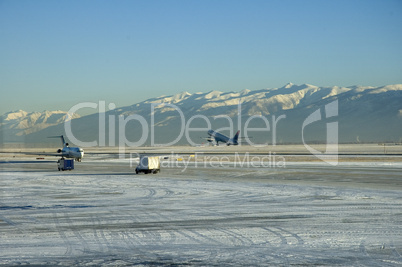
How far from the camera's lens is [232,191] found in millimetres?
32938

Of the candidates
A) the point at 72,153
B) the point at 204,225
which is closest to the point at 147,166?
the point at 204,225

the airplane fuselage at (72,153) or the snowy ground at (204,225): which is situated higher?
the airplane fuselage at (72,153)

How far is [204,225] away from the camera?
2014cm

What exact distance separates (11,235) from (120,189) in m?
16.8

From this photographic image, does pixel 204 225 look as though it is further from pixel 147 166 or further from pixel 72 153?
pixel 72 153

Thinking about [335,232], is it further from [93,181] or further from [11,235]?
[93,181]

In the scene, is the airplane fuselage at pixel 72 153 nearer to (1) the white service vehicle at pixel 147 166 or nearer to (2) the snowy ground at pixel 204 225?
(1) the white service vehicle at pixel 147 166

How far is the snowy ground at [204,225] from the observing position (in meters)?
15.0

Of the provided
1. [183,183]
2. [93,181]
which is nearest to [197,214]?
[183,183]

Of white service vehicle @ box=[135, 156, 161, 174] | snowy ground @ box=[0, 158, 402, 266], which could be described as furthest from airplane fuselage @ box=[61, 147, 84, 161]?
snowy ground @ box=[0, 158, 402, 266]

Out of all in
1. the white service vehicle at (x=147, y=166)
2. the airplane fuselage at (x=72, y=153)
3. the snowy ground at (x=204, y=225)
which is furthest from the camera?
the airplane fuselage at (x=72, y=153)

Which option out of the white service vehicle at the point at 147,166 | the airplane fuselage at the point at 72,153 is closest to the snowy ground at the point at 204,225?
the white service vehicle at the point at 147,166

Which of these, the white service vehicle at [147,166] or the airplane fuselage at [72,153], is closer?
the white service vehicle at [147,166]

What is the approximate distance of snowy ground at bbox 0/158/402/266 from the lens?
14977 millimetres
